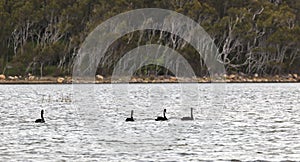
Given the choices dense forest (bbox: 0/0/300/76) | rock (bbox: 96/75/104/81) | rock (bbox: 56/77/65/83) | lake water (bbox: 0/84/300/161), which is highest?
dense forest (bbox: 0/0/300/76)

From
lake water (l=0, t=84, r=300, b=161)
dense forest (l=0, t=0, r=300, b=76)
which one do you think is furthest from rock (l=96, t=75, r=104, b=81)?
lake water (l=0, t=84, r=300, b=161)

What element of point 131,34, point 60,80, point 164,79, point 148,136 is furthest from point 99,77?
point 148,136

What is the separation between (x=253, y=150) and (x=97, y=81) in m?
92.1

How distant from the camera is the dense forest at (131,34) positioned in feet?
371

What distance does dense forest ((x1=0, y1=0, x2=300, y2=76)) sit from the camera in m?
113

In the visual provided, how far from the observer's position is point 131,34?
112 meters

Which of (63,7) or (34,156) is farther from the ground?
(63,7)

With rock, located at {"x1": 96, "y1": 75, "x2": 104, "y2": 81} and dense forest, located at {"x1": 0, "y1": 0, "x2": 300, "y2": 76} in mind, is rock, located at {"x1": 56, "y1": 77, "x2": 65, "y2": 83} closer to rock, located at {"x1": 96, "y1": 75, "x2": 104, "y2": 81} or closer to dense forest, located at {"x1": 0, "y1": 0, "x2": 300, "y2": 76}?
dense forest, located at {"x1": 0, "y1": 0, "x2": 300, "y2": 76}

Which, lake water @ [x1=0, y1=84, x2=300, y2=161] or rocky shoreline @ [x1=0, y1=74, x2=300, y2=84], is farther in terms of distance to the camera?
rocky shoreline @ [x1=0, y1=74, x2=300, y2=84]

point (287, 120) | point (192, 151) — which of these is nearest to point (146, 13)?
point (287, 120)

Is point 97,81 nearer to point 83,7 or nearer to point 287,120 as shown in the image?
point 83,7

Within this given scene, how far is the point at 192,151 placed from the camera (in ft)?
94.2

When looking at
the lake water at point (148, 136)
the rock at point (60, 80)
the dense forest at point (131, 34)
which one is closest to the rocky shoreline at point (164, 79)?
the rock at point (60, 80)

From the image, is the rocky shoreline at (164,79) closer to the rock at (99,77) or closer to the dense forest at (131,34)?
the rock at (99,77)
